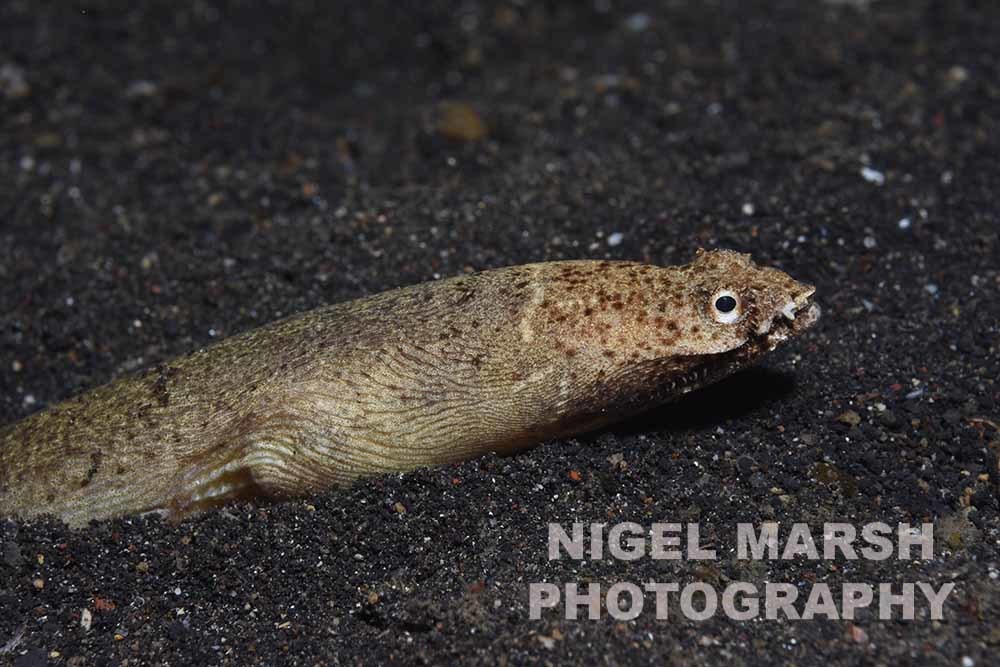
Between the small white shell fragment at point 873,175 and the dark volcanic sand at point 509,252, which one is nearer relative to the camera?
the dark volcanic sand at point 509,252

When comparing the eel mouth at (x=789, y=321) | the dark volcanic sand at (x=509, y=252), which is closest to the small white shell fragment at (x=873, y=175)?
the dark volcanic sand at (x=509, y=252)

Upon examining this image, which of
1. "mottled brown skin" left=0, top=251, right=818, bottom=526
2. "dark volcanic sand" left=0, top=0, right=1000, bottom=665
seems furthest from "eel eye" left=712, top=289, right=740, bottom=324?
"dark volcanic sand" left=0, top=0, right=1000, bottom=665

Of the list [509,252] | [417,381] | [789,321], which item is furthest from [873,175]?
[417,381]

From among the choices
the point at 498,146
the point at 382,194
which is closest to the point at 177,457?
the point at 382,194

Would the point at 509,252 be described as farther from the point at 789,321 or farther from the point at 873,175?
the point at 873,175

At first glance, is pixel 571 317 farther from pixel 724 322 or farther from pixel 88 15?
pixel 88 15

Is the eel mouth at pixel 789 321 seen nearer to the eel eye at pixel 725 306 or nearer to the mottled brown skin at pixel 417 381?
the mottled brown skin at pixel 417 381

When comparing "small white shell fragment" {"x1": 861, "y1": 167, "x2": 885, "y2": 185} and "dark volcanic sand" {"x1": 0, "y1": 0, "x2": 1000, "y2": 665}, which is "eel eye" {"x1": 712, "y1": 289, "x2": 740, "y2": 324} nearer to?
"dark volcanic sand" {"x1": 0, "y1": 0, "x2": 1000, "y2": 665}

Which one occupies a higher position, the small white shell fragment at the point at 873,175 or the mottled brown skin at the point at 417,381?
the small white shell fragment at the point at 873,175
